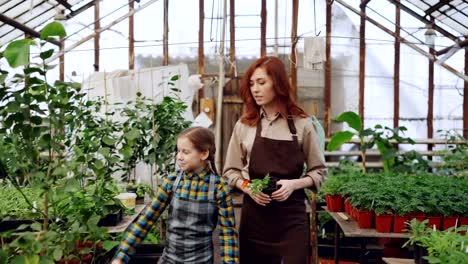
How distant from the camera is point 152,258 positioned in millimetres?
3445

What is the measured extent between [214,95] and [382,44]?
265 cm

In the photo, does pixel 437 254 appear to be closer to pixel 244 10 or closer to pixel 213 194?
pixel 213 194

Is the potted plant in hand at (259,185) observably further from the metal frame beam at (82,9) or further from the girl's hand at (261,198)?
the metal frame beam at (82,9)

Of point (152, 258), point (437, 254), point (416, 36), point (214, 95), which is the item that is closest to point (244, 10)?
point (214, 95)

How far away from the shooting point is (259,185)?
1.83 m

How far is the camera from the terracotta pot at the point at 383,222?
9.53 ft

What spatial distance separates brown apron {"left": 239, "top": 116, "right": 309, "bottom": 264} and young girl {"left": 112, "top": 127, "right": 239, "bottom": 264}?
0.08 meters

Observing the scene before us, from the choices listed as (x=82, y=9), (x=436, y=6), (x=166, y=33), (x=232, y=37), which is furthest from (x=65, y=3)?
(x=436, y=6)

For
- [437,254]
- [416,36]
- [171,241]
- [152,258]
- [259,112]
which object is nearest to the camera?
[437,254]

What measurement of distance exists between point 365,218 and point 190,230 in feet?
4.92

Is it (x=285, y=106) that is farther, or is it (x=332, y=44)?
(x=332, y=44)

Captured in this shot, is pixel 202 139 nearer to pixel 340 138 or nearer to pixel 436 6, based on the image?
pixel 340 138

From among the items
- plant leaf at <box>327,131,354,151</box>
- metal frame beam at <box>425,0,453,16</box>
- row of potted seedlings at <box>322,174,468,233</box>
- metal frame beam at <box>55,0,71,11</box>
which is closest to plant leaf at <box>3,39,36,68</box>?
row of potted seedlings at <box>322,174,468,233</box>

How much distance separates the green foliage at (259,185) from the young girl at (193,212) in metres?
0.13
